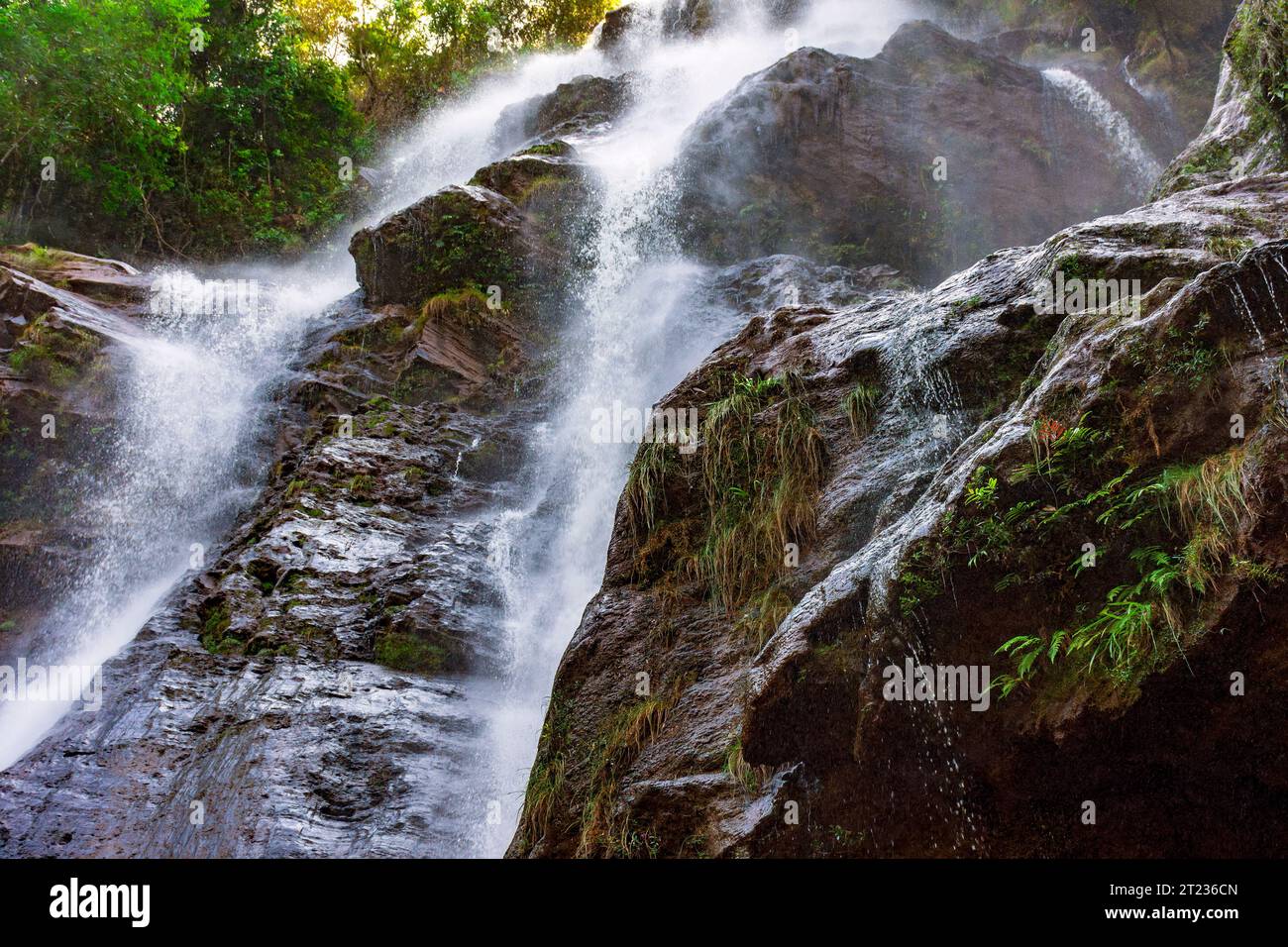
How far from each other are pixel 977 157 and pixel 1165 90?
5.08 meters

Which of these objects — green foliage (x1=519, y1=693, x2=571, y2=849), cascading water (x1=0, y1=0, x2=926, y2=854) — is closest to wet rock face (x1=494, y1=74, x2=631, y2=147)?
cascading water (x1=0, y1=0, x2=926, y2=854)

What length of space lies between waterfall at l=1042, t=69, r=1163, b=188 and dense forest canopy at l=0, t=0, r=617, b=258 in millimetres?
16570

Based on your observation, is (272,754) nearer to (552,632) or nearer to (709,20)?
(552,632)

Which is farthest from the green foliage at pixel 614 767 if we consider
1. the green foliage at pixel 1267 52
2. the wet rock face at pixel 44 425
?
the wet rock face at pixel 44 425

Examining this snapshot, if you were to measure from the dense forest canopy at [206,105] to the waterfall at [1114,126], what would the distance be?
54.4 ft

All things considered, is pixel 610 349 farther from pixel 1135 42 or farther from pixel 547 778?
pixel 1135 42

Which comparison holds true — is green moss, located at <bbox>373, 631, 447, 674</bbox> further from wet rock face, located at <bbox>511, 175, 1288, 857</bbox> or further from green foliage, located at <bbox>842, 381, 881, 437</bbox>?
green foliage, located at <bbox>842, 381, 881, 437</bbox>

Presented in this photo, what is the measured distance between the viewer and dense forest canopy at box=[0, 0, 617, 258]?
58.3ft

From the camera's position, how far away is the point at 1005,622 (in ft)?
14.0

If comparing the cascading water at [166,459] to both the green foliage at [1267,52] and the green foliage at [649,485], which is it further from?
the green foliage at [1267,52]

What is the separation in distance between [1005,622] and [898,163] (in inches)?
587

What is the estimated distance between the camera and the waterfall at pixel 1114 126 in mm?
17125

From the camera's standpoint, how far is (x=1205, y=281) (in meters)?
4.33

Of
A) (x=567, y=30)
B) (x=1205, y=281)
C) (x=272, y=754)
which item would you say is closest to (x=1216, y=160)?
(x=1205, y=281)
